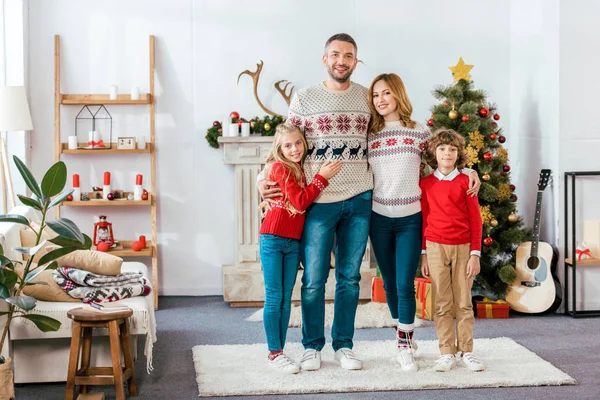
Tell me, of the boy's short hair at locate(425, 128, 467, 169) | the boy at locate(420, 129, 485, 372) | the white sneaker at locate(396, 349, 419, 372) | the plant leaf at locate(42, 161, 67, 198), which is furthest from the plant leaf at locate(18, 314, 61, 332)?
the boy's short hair at locate(425, 128, 467, 169)

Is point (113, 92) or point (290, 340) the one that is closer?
point (290, 340)

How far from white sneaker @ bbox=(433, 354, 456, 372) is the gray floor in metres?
0.26

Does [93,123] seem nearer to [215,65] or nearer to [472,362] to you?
[215,65]

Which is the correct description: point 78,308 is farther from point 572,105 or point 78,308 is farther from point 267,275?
point 572,105

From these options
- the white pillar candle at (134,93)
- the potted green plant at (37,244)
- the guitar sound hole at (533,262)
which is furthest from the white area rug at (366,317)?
the potted green plant at (37,244)

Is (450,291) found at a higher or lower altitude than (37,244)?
lower

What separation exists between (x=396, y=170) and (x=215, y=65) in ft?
8.63

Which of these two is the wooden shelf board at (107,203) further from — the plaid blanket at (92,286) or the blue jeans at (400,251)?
the blue jeans at (400,251)

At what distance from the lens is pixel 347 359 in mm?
4160

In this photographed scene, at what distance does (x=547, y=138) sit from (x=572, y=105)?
0.29 metres

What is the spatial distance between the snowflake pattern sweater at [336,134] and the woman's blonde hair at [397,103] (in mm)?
48

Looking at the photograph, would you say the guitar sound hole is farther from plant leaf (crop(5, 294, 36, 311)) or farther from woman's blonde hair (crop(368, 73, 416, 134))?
plant leaf (crop(5, 294, 36, 311))

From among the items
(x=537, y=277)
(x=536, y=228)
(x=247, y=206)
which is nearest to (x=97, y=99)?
(x=247, y=206)

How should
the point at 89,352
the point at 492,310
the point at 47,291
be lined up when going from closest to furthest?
1. the point at 89,352
2. the point at 47,291
3. the point at 492,310
